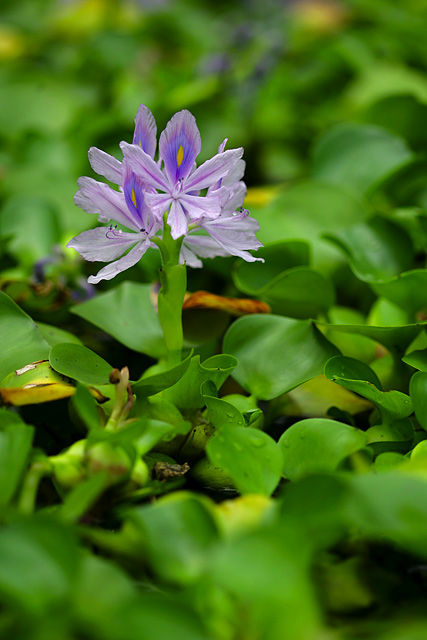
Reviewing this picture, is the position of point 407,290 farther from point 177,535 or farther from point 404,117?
point 404,117

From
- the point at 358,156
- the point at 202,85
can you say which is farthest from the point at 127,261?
the point at 202,85

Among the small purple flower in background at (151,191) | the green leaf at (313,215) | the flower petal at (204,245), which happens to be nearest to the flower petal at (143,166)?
the small purple flower in background at (151,191)

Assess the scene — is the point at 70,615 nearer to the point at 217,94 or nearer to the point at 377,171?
the point at 377,171

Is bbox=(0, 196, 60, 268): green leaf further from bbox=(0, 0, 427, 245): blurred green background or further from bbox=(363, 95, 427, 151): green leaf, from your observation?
bbox=(363, 95, 427, 151): green leaf

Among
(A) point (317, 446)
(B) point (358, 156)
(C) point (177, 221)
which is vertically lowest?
→ (A) point (317, 446)

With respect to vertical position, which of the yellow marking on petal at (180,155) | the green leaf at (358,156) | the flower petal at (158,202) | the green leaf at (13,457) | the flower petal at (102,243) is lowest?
the green leaf at (13,457)

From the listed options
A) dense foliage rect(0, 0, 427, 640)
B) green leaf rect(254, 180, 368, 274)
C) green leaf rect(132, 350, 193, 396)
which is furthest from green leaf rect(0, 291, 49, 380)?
green leaf rect(254, 180, 368, 274)

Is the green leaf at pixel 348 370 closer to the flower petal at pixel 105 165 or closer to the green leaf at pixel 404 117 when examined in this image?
the flower petal at pixel 105 165
